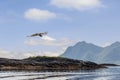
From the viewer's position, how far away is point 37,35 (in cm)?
10869
